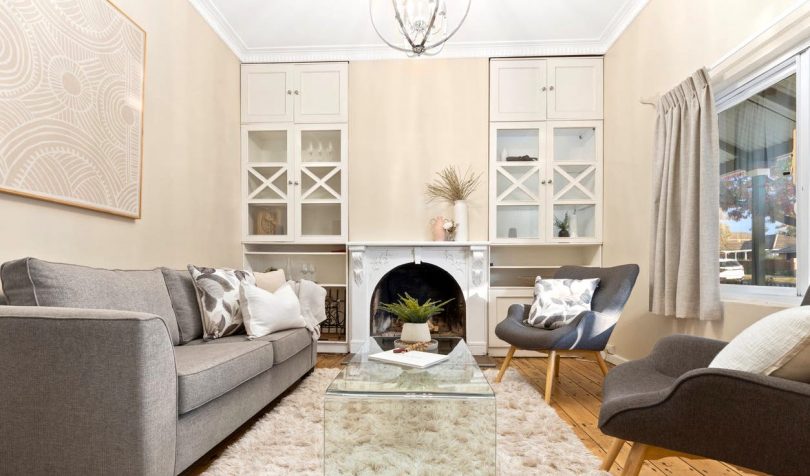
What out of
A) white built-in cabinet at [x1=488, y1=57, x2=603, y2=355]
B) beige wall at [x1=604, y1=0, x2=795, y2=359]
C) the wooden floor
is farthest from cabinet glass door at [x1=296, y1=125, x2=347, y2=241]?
A: beige wall at [x1=604, y1=0, x2=795, y2=359]

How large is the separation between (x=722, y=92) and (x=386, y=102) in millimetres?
2654

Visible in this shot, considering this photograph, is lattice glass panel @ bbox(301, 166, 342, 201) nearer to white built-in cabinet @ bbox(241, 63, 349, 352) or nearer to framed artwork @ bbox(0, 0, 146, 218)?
white built-in cabinet @ bbox(241, 63, 349, 352)

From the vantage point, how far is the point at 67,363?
1.51 metres

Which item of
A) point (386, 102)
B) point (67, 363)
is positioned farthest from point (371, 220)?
point (67, 363)

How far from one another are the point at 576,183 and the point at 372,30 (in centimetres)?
224

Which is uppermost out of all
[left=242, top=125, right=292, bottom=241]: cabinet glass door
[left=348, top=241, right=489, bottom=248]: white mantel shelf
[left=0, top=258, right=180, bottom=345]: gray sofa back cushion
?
[left=242, top=125, right=292, bottom=241]: cabinet glass door

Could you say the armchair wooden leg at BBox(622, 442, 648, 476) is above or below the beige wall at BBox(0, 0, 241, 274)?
below

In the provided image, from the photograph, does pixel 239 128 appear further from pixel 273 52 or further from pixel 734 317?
pixel 734 317

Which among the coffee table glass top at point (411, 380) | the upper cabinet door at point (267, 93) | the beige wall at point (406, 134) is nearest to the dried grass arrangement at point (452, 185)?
the beige wall at point (406, 134)

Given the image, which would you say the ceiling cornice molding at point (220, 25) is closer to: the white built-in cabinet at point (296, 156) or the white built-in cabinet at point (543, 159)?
the white built-in cabinet at point (296, 156)

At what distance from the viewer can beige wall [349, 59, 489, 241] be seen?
445cm

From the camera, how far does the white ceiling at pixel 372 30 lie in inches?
147

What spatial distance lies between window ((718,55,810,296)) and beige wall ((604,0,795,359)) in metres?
0.25

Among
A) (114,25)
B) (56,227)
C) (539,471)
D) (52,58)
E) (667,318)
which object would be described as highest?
(114,25)
